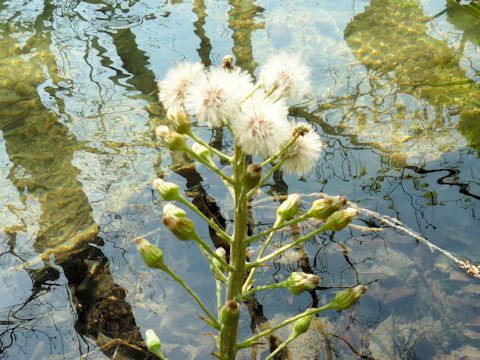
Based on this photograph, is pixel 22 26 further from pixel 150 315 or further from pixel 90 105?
pixel 150 315

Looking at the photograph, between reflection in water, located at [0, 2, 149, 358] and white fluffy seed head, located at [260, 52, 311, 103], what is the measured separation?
137 cm

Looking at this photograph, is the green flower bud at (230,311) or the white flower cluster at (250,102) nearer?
the white flower cluster at (250,102)

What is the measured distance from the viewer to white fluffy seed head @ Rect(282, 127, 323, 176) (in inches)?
76.6

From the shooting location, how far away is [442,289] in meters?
3.00

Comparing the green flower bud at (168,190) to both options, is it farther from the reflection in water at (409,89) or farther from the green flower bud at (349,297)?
the reflection in water at (409,89)

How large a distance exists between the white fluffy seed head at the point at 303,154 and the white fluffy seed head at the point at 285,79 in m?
0.14

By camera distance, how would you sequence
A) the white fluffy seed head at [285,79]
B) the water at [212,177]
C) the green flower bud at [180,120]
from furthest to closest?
the water at [212,177]
the white fluffy seed head at [285,79]
the green flower bud at [180,120]

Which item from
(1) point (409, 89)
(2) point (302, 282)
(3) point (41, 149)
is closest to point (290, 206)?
(2) point (302, 282)

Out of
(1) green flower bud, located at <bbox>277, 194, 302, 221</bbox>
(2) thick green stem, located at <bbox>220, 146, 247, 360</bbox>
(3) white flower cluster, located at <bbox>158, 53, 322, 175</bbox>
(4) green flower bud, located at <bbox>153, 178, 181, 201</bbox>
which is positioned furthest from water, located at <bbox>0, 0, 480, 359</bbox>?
(3) white flower cluster, located at <bbox>158, 53, 322, 175</bbox>

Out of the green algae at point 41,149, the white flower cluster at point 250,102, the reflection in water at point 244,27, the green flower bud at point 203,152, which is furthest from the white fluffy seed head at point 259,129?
the reflection in water at point 244,27

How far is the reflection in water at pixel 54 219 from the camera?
2.94 metres

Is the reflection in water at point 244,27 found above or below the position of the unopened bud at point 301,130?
below

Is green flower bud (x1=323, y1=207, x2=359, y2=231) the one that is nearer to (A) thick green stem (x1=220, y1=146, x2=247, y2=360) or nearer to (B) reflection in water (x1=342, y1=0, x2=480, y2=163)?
(A) thick green stem (x1=220, y1=146, x2=247, y2=360)

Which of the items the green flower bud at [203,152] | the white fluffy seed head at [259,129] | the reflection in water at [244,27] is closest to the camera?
the white fluffy seed head at [259,129]
